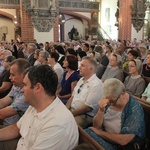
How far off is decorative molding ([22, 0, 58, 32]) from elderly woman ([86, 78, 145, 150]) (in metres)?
12.3

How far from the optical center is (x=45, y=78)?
69.4 inches

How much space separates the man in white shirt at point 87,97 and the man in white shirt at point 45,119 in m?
1.15

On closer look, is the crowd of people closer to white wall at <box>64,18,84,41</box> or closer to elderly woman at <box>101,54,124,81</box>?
elderly woman at <box>101,54,124,81</box>

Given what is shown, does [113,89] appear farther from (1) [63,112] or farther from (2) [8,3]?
(2) [8,3]

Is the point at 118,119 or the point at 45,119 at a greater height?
the point at 45,119

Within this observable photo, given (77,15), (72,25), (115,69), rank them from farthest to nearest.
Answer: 1. (72,25)
2. (77,15)
3. (115,69)

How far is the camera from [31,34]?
1433cm

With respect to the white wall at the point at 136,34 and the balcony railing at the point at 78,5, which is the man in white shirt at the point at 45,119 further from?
the balcony railing at the point at 78,5

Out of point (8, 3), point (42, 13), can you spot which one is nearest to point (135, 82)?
point (42, 13)

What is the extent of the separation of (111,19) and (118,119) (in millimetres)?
18500

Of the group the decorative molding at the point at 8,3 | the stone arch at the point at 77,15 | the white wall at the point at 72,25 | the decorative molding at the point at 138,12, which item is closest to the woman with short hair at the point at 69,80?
the decorative molding at the point at 138,12

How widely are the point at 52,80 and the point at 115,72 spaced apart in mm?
3053

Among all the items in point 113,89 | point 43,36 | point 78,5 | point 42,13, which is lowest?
point 113,89

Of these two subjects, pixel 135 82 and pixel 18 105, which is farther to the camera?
pixel 135 82
